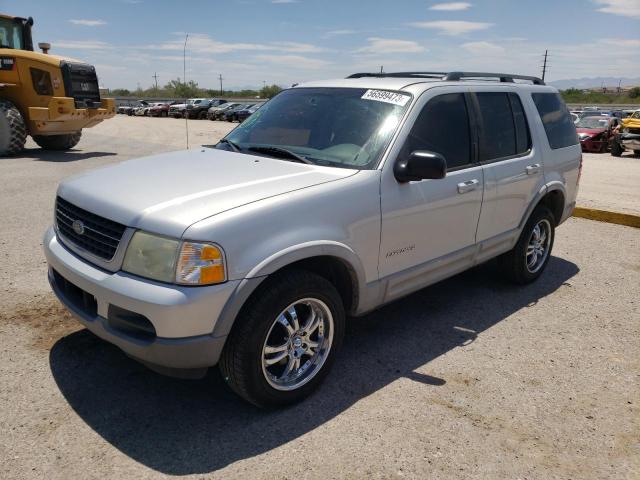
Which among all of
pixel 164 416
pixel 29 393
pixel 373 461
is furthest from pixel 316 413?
pixel 29 393

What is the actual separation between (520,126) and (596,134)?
18.7 m

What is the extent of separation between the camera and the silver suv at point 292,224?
8.69 feet

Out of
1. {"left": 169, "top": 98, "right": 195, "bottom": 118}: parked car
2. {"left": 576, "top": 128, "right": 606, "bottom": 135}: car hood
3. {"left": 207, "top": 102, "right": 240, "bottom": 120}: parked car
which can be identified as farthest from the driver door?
{"left": 169, "top": 98, "right": 195, "bottom": 118}: parked car

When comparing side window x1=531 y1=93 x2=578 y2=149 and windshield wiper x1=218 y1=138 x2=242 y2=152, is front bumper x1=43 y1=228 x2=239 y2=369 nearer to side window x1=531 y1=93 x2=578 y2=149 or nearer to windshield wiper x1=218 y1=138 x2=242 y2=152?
windshield wiper x1=218 y1=138 x2=242 y2=152

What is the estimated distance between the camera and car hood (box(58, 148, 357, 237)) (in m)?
2.72

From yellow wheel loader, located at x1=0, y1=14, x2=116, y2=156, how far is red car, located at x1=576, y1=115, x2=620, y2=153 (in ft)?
56.9

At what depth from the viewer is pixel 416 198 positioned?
3582mm

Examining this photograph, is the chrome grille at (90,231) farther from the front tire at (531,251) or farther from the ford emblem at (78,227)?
the front tire at (531,251)

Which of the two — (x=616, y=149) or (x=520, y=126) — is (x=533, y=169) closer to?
(x=520, y=126)

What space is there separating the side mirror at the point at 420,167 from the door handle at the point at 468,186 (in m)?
0.65

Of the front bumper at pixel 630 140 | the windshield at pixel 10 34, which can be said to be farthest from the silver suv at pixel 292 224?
the front bumper at pixel 630 140

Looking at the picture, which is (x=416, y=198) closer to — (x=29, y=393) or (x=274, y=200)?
(x=274, y=200)

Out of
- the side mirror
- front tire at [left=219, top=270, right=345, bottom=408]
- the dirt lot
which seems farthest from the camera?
the side mirror


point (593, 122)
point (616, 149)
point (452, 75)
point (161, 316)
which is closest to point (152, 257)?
point (161, 316)
